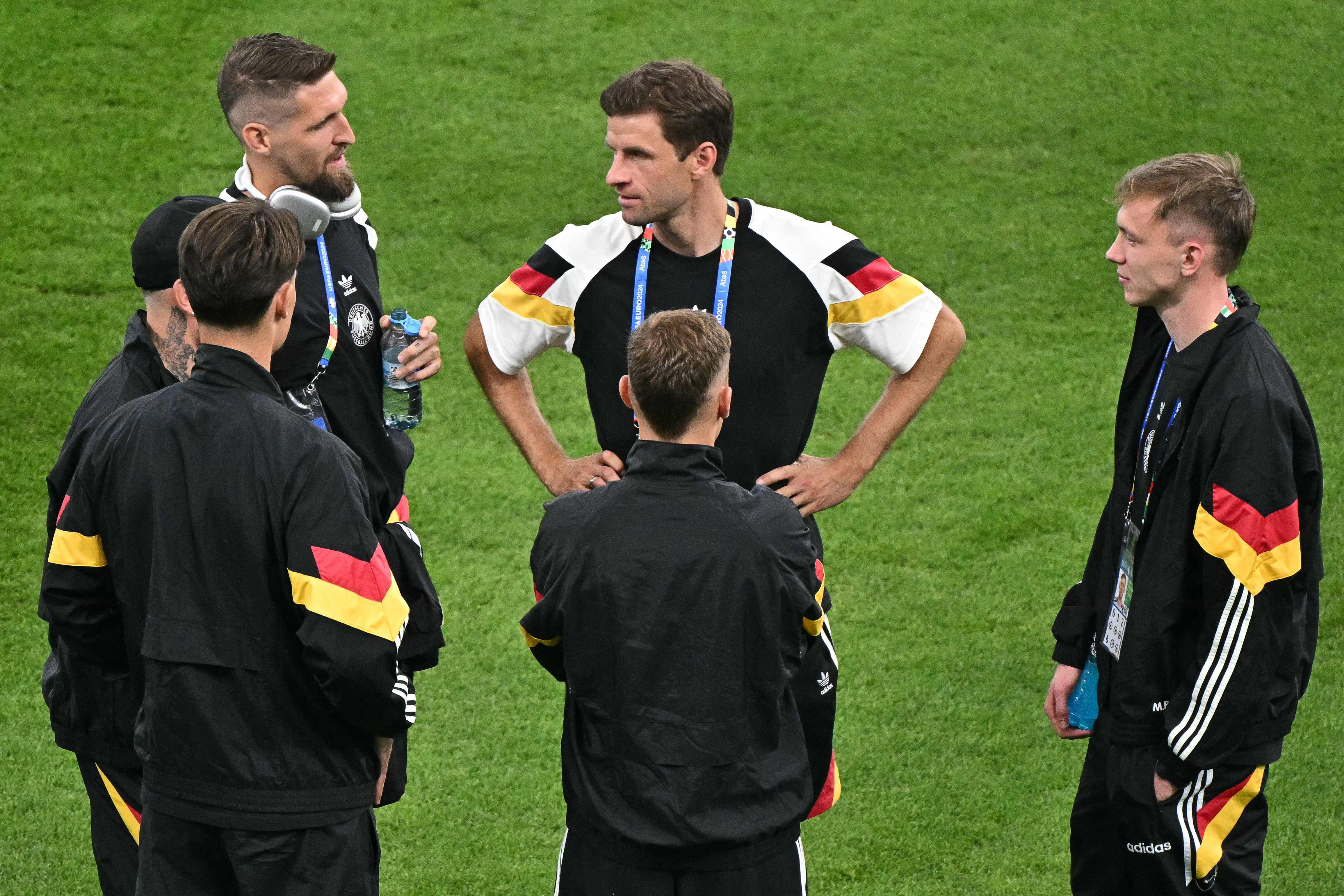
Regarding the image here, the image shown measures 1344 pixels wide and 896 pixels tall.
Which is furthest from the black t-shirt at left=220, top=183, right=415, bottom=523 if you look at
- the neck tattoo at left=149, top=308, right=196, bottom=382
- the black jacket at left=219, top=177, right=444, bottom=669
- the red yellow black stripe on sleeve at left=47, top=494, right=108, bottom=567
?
the red yellow black stripe on sleeve at left=47, top=494, right=108, bottom=567

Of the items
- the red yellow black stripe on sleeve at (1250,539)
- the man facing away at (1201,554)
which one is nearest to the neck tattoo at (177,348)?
the man facing away at (1201,554)

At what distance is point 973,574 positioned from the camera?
5340 millimetres

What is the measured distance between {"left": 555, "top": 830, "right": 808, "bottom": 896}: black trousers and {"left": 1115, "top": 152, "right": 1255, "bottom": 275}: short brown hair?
1.43 meters

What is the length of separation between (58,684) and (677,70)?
1751mm

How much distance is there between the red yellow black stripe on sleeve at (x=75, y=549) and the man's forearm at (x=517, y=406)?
1.06 m

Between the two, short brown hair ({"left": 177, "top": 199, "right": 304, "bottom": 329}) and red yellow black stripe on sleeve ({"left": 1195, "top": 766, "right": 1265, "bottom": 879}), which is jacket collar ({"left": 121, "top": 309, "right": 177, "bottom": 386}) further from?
red yellow black stripe on sleeve ({"left": 1195, "top": 766, "right": 1265, "bottom": 879})

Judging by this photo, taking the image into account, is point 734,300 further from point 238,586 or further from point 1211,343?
point 238,586

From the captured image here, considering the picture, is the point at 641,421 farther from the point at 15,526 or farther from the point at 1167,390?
the point at 15,526

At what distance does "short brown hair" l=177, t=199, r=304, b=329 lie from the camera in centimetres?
245

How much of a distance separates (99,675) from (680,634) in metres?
1.13

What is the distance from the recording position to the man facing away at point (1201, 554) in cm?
274

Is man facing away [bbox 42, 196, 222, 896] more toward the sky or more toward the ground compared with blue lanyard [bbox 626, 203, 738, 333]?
more toward the ground

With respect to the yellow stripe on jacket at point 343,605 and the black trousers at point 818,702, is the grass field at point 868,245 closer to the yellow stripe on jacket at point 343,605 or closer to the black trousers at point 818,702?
the black trousers at point 818,702

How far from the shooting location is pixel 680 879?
2.58 m
